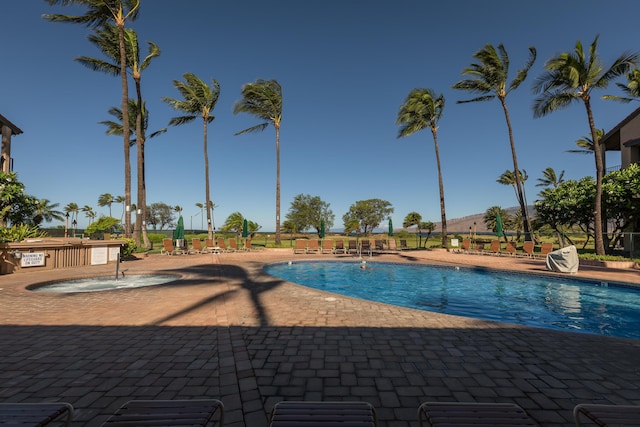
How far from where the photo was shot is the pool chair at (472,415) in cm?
181

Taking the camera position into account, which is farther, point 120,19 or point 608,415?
point 120,19

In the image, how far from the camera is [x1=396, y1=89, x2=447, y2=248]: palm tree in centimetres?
2489

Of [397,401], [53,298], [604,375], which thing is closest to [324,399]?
[397,401]

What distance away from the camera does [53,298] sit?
6727 millimetres

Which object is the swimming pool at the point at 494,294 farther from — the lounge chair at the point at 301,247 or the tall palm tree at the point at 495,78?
the tall palm tree at the point at 495,78

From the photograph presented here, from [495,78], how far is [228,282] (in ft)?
78.8

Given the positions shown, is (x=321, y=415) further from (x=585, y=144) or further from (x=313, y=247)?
(x=585, y=144)

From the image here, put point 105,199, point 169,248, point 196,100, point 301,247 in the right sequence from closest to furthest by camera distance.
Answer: point 169,248 → point 301,247 → point 196,100 → point 105,199

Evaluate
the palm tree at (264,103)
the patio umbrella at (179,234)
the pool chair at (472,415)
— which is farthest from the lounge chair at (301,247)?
the pool chair at (472,415)

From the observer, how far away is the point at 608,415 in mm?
1848

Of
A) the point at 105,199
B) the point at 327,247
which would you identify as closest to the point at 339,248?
the point at 327,247

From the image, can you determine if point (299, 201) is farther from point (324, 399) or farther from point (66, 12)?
point (324, 399)

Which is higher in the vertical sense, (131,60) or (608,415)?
(131,60)

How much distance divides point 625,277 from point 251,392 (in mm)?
14246
